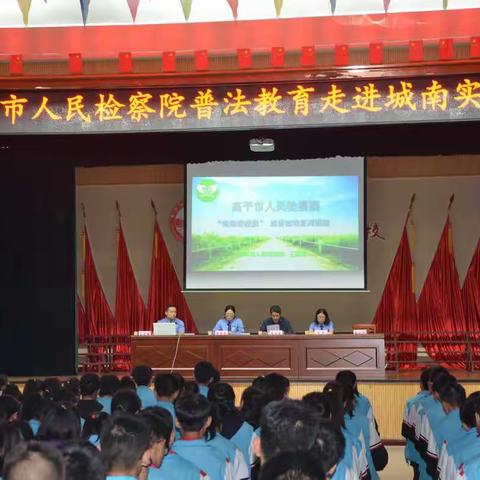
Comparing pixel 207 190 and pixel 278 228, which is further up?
pixel 207 190

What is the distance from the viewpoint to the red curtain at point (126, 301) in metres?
11.2

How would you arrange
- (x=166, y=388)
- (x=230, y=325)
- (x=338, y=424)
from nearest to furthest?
(x=338, y=424), (x=166, y=388), (x=230, y=325)

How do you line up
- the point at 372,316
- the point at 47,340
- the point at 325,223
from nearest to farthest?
the point at 47,340 → the point at 325,223 → the point at 372,316

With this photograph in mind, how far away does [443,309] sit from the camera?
35.6 ft

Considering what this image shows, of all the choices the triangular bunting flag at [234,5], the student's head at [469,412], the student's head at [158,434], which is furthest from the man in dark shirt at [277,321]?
the student's head at [158,434]

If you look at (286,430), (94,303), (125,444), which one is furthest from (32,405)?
(94,303)

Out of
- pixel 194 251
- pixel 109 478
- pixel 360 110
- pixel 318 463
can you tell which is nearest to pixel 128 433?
pixel 109 478

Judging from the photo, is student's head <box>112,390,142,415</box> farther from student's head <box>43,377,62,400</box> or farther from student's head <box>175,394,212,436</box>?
student's head <box>43,377,62,400</box>

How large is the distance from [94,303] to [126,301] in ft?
1.34

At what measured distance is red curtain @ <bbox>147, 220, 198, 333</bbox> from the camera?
11.2 meters

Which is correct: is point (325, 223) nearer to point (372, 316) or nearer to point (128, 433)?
point (372, 316)

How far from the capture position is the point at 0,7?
7.46 m

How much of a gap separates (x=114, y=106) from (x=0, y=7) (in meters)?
1.25

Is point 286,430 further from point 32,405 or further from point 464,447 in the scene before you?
point 32,405
